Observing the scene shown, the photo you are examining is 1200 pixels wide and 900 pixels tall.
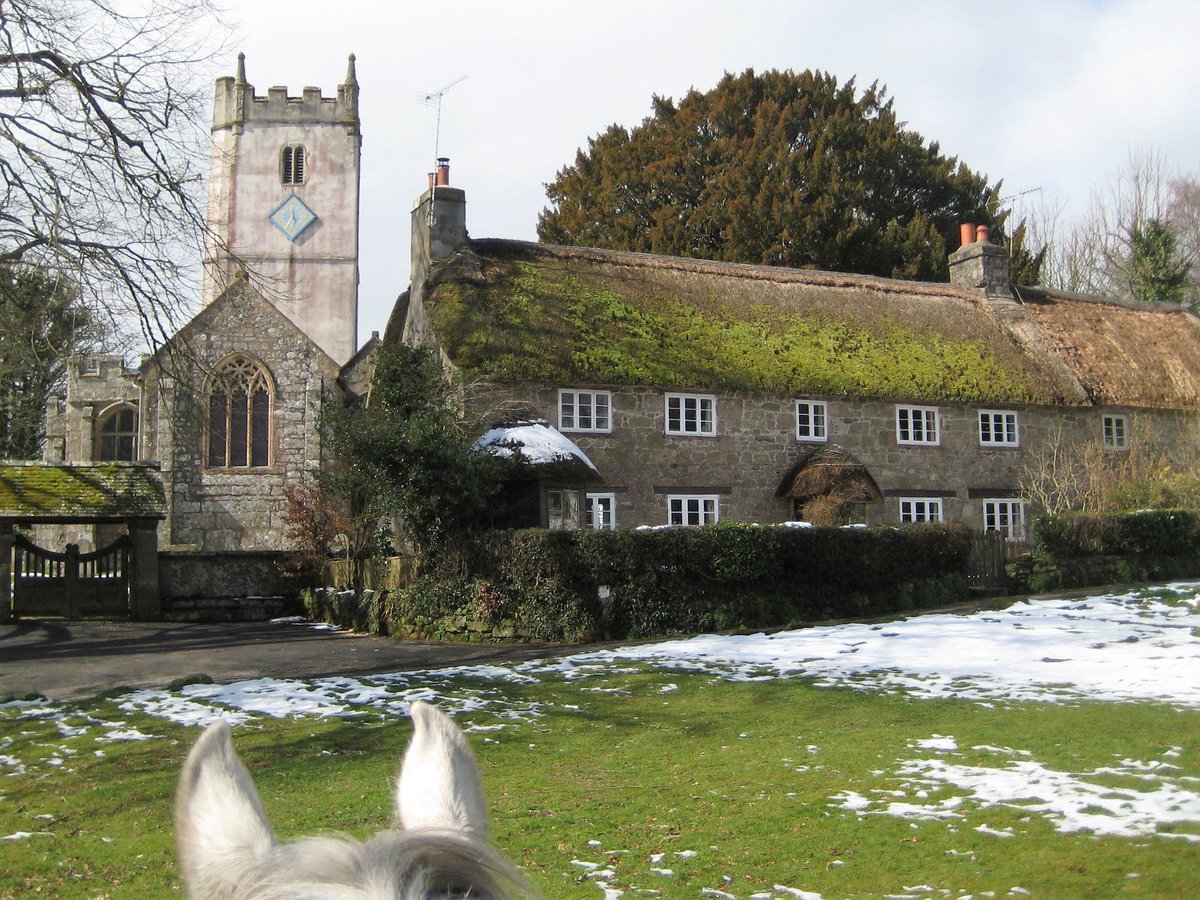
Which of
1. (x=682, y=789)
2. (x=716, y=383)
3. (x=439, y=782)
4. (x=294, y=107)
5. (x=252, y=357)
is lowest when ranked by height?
(x=682, y=789)

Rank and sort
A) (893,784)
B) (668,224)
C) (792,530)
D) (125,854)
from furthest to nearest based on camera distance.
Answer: (668,224) < (792,530) < (893,784) < (125,854)

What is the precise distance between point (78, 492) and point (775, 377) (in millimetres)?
15427

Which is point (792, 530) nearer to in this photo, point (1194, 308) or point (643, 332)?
point (643, 332)

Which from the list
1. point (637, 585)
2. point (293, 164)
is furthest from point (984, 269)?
point (293, 164)

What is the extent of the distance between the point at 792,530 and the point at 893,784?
35.4 feet

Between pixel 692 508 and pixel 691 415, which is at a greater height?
pixel 691 415

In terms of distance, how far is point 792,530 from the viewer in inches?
763

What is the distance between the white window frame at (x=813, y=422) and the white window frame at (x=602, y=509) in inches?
207

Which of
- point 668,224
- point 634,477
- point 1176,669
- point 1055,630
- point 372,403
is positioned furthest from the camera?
point 668,224

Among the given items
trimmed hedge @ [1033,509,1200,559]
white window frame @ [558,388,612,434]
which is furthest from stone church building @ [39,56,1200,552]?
trimmed hedge @ [1033,509,1200,559]

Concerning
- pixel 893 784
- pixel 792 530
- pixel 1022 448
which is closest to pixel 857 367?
pixel 1022 448

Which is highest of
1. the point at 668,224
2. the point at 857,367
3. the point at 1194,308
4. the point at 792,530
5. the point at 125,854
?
the point at 668,224

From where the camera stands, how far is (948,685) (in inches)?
527

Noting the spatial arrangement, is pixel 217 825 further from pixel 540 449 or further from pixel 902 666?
pixel 540 449
